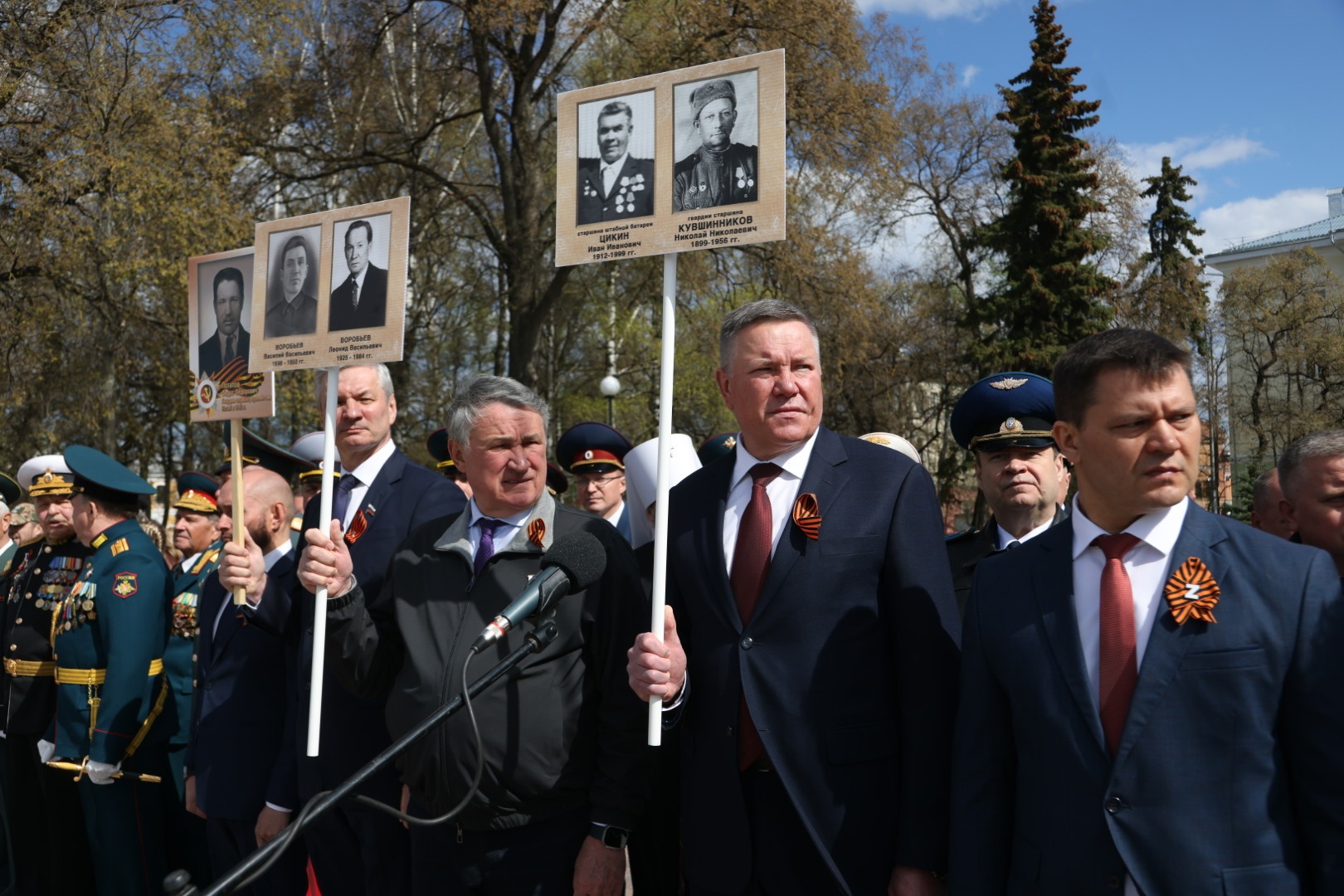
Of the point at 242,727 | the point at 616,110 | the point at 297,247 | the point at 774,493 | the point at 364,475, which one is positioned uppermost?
the point at 616,110

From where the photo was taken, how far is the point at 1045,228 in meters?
28.5

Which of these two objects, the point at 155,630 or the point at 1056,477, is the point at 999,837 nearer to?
the point at 1056,477

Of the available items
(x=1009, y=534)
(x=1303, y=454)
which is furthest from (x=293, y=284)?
(x=1303, y=454)

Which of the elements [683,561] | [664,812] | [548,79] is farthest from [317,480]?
[548,79]

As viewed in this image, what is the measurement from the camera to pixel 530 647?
272cm

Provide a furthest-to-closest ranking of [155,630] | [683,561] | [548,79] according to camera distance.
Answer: [548,79], [155,630], [683,561]

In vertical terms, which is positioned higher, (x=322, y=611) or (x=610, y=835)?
(x=322, y=611)

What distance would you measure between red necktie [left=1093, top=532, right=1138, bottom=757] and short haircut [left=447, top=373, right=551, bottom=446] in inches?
75.1

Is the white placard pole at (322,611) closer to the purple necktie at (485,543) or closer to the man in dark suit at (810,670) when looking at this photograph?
the purple necktie at (485,543)

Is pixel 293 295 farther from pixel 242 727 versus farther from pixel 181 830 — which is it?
pixel 181 830

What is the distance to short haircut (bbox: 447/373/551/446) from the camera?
3.81 metres

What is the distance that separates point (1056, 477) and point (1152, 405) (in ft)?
5.81

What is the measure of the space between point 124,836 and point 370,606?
302cm

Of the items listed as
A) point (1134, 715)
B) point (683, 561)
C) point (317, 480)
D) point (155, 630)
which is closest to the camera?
point (1134, 715)
